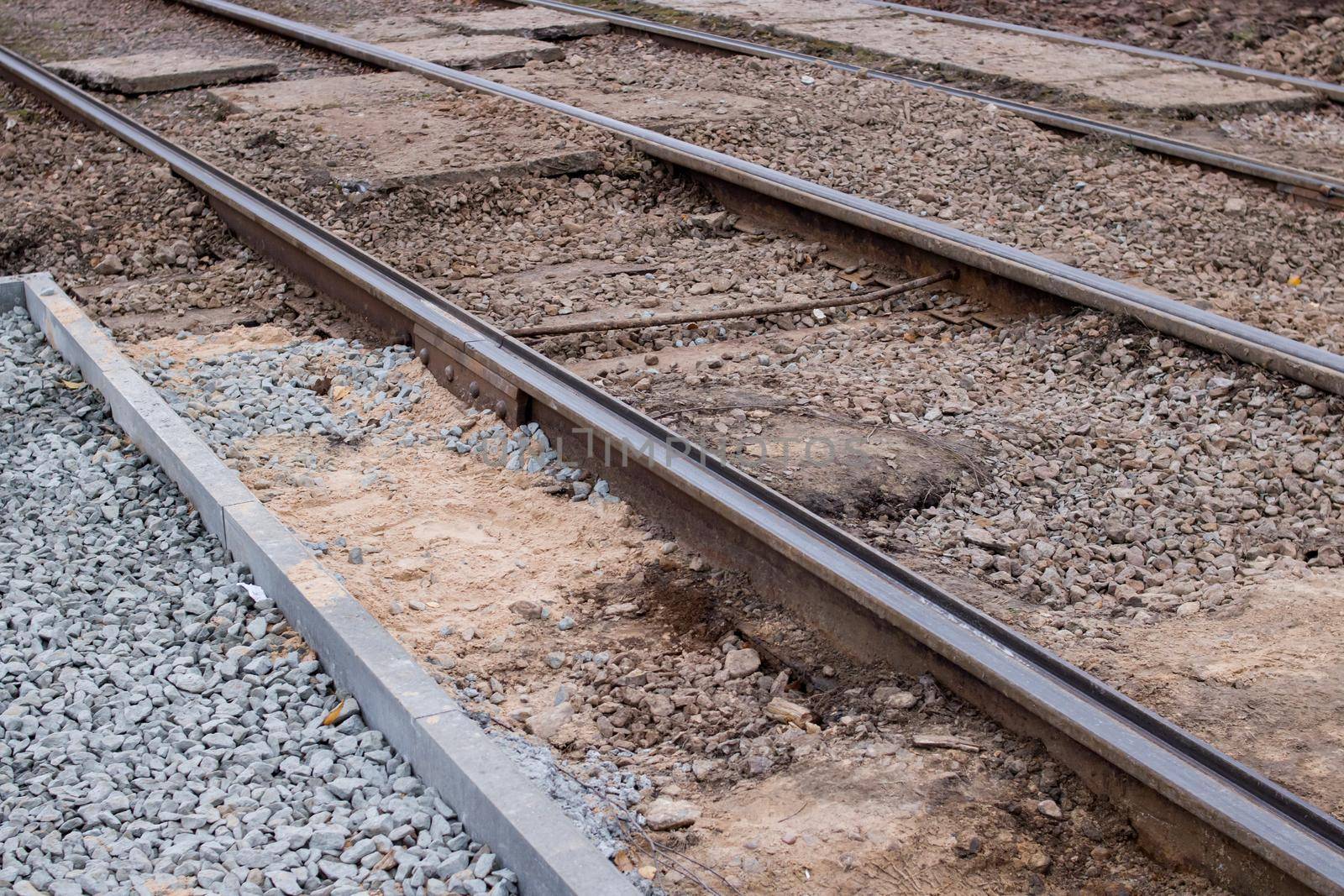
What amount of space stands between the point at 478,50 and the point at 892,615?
10.1 meters

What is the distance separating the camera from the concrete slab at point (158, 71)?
12.1m

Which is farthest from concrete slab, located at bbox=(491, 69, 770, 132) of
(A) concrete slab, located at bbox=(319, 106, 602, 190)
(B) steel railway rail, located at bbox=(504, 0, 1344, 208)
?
(B) steel railway rail, located at bbox=(504, 0, 1344, 208)

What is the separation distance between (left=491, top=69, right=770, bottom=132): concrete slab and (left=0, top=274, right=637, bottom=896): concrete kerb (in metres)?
5.22

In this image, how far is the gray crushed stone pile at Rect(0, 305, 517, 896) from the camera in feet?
10.6

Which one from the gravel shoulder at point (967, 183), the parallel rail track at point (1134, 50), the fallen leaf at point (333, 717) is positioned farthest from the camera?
the parallel rail track at point (1134, 50)

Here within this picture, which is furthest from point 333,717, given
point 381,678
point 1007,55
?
point 1007,55

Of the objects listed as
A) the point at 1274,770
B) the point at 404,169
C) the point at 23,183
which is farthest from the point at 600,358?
the point at 23,183

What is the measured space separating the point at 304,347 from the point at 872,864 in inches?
167

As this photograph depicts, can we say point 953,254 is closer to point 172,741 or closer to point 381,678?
point 381,678

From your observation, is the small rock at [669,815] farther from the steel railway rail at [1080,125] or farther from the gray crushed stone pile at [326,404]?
the steel railway rail at [1080,125]

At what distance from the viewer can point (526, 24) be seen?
14.2 metres

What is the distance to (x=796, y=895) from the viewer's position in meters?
3.29

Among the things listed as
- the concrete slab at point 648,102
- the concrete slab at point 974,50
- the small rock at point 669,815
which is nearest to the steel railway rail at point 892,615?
the small rock at point 669,815

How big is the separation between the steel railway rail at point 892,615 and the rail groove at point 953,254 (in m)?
2.38
